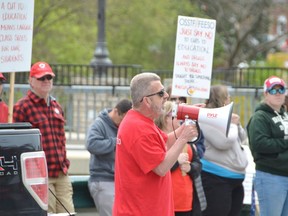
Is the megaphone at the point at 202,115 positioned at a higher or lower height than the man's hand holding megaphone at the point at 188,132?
higher

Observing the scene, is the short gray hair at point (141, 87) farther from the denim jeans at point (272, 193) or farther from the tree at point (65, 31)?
the tree at point (65, 31)

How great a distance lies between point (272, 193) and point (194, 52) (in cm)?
188

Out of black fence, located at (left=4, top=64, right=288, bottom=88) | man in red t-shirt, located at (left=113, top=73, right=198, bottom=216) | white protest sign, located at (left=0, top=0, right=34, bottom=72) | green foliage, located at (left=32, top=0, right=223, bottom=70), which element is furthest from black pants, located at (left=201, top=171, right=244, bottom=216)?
green foliage, located at (left=32, top=0, right=223, bottom=70)

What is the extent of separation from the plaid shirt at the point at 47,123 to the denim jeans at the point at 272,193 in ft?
7.09

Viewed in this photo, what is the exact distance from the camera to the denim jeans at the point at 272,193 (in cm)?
855

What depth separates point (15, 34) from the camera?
7887 millimetres

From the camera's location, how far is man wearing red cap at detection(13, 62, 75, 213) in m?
8.02

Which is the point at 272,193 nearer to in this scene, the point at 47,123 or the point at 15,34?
the point at 47,123

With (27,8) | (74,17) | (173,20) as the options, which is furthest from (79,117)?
(173,20)

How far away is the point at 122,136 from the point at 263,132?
295 centimetres

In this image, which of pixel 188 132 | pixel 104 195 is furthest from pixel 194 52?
pixel 188 132

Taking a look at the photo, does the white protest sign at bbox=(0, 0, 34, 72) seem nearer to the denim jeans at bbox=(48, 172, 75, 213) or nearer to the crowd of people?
the crowd of people

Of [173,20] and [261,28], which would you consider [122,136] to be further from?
[261,28]

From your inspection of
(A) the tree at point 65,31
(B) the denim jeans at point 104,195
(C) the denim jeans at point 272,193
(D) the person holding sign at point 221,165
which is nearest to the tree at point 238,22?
(A) the tree at point 65,31
